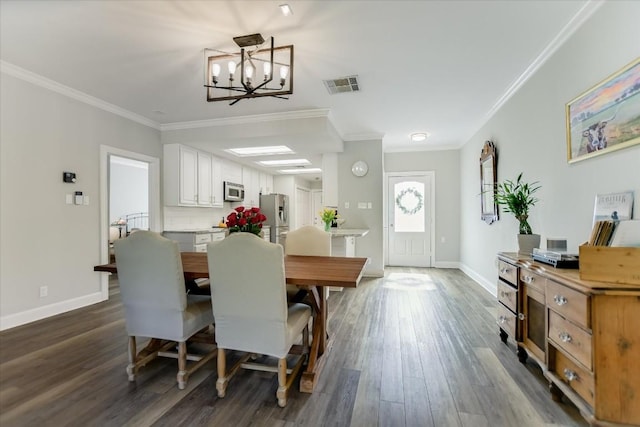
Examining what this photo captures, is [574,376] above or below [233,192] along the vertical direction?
below

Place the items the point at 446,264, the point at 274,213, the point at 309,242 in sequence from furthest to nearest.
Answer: the point at 274,213 → the point at 446,264 → the point at 309,242

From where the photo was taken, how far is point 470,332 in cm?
272

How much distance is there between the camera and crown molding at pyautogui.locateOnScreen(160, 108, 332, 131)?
13.1ft

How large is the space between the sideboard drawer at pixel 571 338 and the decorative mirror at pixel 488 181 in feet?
7.83

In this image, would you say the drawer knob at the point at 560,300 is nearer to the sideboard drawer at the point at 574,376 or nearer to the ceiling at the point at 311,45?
the sideboard drawer at the point at 574,376

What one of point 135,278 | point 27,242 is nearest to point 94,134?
point 27,242

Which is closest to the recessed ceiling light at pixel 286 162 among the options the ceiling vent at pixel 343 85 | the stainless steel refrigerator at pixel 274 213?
the stainless steel refrigerator at pixel 274 213

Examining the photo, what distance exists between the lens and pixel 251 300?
1.66 metres

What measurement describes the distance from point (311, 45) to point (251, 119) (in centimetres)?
198

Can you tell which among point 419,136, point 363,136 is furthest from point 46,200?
point 419,136

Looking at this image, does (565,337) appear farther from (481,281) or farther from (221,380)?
(481,281)

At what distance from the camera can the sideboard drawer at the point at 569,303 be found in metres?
1.39

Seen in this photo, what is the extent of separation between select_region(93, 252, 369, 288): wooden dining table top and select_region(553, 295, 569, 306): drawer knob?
1.10 metres

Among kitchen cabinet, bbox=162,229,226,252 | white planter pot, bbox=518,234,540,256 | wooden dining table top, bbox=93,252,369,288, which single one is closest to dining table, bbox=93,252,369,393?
wooden dining table top, bbox=93,252,369,288
